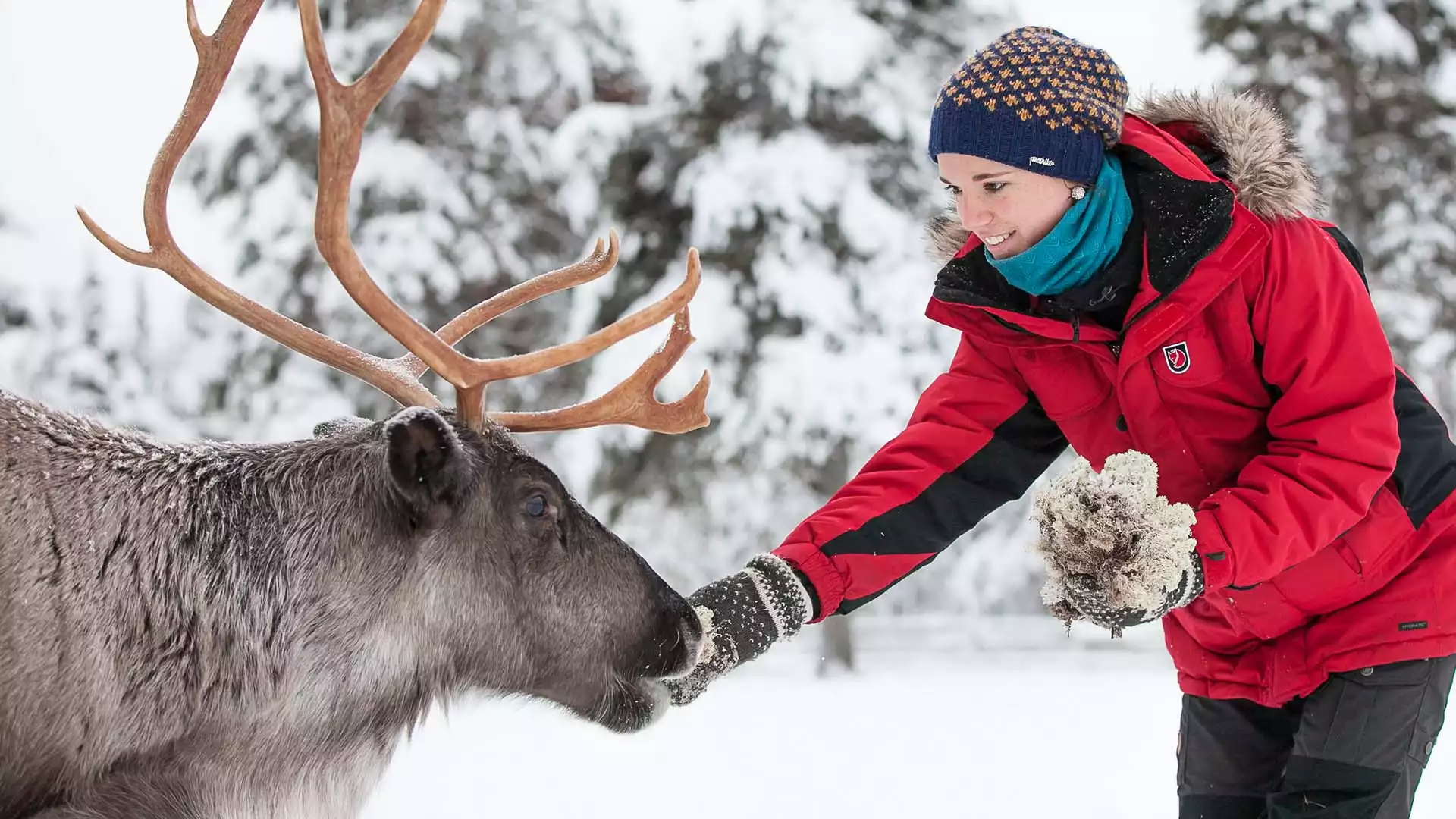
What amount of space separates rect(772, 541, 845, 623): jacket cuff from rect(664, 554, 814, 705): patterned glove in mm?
25

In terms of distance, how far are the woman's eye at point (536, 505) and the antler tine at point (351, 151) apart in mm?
296

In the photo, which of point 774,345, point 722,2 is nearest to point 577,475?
point 774,345

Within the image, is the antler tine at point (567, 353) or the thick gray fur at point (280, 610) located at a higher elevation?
the antler tine at point (567, 353)

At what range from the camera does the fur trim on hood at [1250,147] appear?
2.75 metres

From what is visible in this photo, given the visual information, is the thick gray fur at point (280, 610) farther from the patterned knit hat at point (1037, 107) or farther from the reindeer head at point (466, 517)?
the patterned knit hat at point (1037, 107)

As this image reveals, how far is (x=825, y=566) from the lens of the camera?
297 cm

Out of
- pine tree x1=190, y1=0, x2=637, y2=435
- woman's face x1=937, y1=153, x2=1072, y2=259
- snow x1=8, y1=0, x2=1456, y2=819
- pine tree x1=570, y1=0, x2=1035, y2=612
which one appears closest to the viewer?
woman's face x1=937, y1=153, x2=1072, y2=259

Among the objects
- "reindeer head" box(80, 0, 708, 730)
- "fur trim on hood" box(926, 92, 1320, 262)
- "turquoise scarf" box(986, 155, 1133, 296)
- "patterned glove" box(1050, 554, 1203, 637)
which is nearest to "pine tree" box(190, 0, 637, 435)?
"reindeer head" box(80, 0, 708, 730)

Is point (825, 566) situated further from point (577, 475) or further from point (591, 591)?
point (577, 475)

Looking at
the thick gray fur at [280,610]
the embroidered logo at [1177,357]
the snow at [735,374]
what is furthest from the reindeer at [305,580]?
the snow at [735,374]

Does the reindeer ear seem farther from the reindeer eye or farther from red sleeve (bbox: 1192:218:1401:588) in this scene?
red sleeve (bbox: 1192:218:1401:588)

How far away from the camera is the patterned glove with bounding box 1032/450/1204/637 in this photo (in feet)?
7.91

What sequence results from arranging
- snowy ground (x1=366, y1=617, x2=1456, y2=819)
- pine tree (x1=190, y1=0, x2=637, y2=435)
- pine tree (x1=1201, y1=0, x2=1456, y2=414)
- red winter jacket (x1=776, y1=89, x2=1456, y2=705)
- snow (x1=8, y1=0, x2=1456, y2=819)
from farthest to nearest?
1. pine tree (x1=1201, y1=0, x2=1456, y2=414)
2. pine tree (x1=190, y1=0, x2=637, y2=435)
3. snow (x1=8, y1=0, x2=1456, y2=819)
4. snowy ground (x1=366, y1=617, x2=1456, y2=819)
5. red winter jacket (x1=776, y1=89, x2=1456, y2=705)

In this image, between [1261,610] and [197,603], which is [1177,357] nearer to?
[1261,610]
